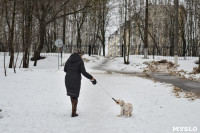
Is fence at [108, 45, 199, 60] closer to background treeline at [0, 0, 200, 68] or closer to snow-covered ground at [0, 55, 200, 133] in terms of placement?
background treeline at [0, 0, 200, 68]

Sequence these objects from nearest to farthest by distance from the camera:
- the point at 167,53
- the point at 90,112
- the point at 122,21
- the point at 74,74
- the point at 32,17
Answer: the point at 74,74
the point at 90,112
the point at 32,17
the point at 122,21
the point at 167,53

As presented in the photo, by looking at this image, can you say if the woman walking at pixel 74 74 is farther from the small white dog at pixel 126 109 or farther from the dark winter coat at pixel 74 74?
the small white dog at pixel 126 109

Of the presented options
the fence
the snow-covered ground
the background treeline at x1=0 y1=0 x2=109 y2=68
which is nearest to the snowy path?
the snow-covered ground

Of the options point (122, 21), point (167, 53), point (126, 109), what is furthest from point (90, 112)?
point (167, 53)

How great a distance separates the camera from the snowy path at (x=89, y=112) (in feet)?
16.4

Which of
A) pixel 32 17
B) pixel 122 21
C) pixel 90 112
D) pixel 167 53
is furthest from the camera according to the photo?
pixel 167 53

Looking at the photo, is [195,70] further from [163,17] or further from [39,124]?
[163,17]

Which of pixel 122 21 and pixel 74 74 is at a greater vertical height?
pixel 122 21

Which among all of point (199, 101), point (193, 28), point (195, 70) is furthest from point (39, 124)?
point (193, 28)

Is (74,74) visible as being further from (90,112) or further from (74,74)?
(90,112)

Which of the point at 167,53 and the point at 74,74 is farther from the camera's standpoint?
the point at 167,53

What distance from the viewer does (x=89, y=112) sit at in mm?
6461

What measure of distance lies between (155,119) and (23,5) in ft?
42.0

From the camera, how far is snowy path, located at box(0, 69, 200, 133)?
4.99 m
